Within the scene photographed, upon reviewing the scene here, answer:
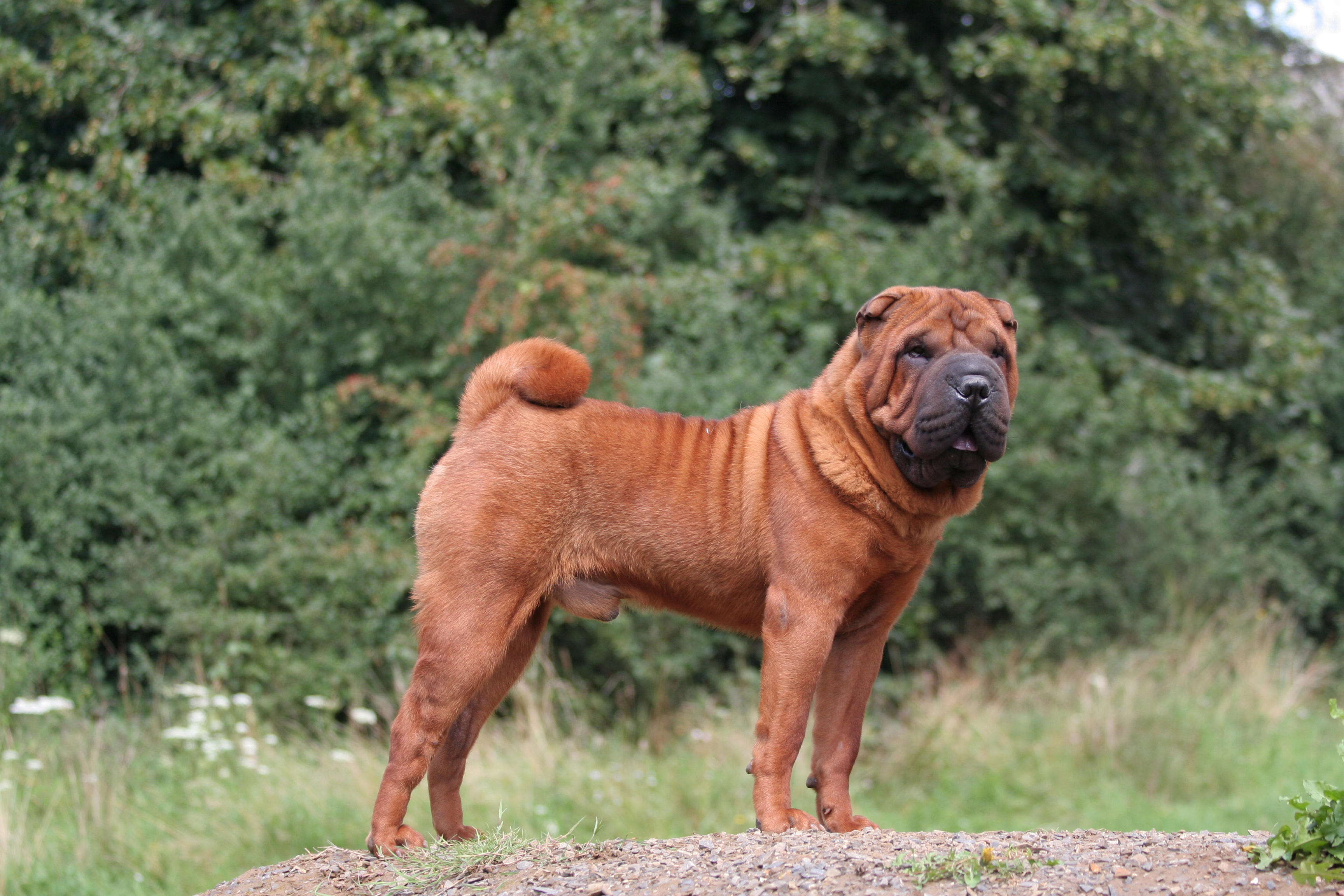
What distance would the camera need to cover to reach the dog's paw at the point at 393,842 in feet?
13.4

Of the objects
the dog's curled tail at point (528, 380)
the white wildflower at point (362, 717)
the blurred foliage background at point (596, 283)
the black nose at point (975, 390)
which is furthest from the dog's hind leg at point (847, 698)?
the blurred foliage background at point (596, 283)

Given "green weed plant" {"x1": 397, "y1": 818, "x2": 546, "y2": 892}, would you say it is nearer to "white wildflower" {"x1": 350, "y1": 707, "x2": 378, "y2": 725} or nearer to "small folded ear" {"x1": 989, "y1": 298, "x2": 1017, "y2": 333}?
"small folded ear" {"x1": 989, "y1": 298, "x2": 1017, "y2": 333}

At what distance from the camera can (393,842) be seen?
4.13 m

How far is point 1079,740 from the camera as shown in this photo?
374 inches

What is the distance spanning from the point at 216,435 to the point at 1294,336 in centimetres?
1165

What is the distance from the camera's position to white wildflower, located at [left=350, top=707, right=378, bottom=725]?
7.63 m

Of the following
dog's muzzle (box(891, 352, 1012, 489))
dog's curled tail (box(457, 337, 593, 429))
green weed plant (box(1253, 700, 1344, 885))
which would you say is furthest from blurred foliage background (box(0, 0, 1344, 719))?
green weed plant (box(1253, 700, 1344, 885))

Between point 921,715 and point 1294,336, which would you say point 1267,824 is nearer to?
point 921,715

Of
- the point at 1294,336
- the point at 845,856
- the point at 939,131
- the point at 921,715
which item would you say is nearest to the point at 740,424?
the point at 845,856

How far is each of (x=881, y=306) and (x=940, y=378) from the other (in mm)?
493

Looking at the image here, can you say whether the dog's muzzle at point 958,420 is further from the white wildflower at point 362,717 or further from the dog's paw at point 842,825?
the white wildflower at point 362,717

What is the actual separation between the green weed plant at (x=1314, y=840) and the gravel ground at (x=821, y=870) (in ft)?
0.13

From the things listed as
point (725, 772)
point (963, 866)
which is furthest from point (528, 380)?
point (725, 772)

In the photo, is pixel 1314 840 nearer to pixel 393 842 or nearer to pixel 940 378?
pixel 940 378
